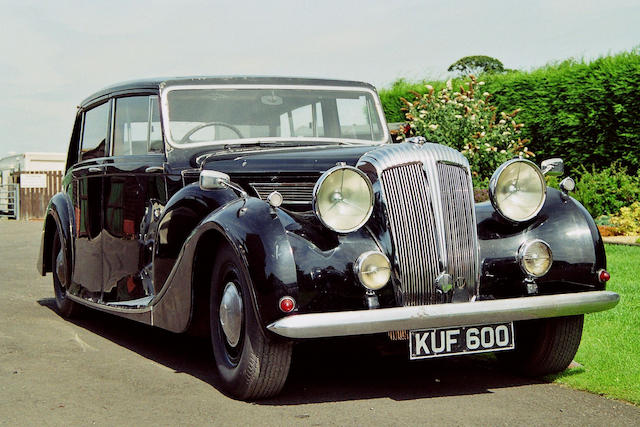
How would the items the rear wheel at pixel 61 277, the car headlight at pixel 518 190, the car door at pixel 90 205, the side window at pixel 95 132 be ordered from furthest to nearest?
1. the rear wheel at pixel 61 277
2. the side window at pixel 95 132
3. the car door at pixel 90 205
4. the car headlight at pixel 518 190

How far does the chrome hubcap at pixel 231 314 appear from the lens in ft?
14.3

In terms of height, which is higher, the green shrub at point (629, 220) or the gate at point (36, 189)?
the gate at point (36, 189)

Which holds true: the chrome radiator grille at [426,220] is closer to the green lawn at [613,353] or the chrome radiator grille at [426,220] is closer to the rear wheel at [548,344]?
the rear wheel at [548,344]

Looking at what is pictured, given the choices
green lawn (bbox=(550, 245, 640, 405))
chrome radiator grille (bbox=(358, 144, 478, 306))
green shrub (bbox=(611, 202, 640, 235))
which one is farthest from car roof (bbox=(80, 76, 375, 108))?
green shrub (bbox=(611, 202, 640, 235))

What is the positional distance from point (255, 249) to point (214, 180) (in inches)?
28.4

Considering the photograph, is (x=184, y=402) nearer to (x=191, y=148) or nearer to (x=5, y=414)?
(x=5, y=414)

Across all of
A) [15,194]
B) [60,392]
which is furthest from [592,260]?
[15,194]

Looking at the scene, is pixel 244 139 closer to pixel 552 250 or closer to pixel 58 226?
pixel 552 250

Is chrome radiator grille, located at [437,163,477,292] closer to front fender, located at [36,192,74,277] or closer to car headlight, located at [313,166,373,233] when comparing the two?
car headlight, located at [313,166,373,233]

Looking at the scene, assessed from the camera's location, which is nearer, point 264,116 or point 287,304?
point 287,304

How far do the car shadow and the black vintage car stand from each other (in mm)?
197

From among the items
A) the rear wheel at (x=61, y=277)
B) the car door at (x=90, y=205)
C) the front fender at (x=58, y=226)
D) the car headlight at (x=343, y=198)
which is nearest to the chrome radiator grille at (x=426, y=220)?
the car headlight at (x=343, y=198)

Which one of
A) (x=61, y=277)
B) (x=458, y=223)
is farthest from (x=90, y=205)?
(x=458, y=223)

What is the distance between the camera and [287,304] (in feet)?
13.0
